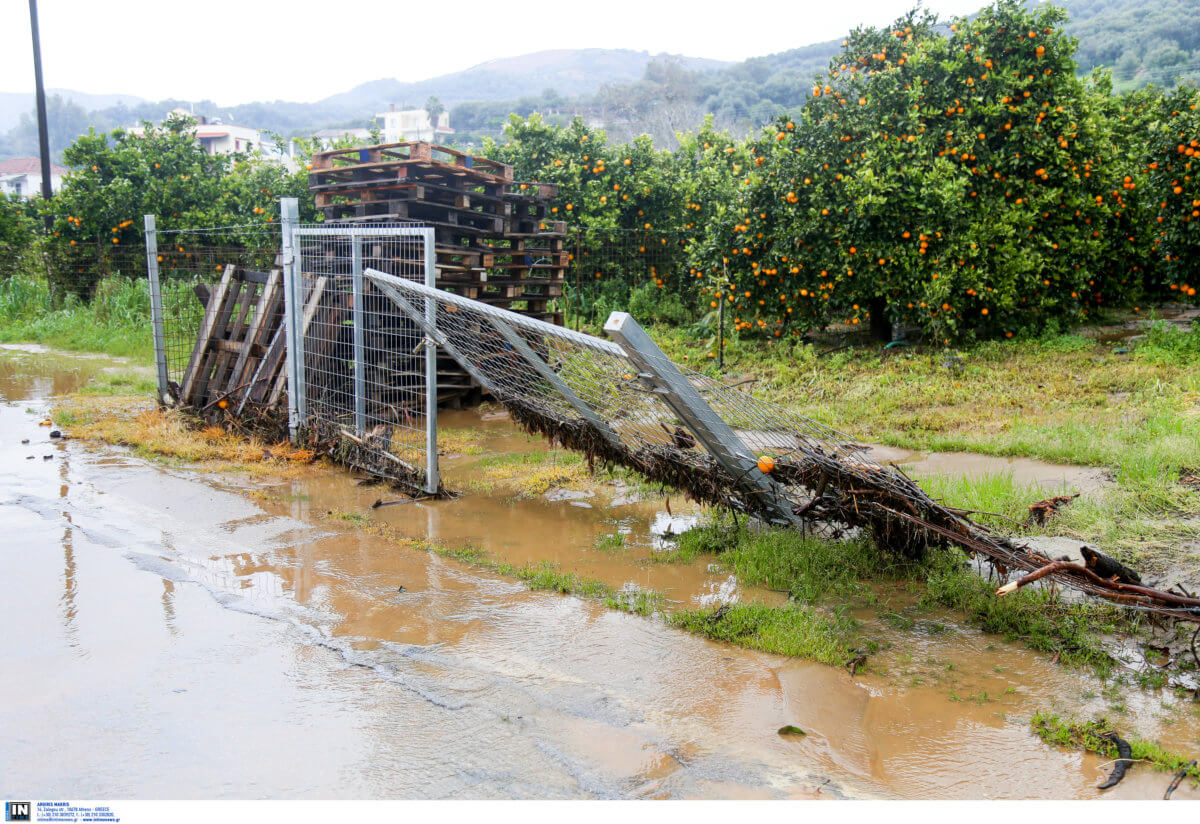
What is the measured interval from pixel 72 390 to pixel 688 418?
9.17 metres

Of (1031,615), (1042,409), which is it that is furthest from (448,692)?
(1042,409)

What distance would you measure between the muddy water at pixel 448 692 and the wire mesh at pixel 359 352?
1563 millimetres

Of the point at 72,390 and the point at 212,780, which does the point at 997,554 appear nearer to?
the point at 212,780

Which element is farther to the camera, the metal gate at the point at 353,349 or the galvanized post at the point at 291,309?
the galvanized post at the point at 291,309

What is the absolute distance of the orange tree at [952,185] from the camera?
9031mm

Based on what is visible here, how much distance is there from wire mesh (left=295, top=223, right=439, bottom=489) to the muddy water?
1.56 m

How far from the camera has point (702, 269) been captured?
11.0 meters

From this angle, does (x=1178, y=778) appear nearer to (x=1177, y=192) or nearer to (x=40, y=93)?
(x=1177, y=192)

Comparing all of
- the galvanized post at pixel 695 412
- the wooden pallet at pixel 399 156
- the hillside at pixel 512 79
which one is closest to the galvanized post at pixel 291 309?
the wooden pallet at pixel 399 156

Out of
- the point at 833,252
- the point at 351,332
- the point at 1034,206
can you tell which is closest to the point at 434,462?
the point at 351,332

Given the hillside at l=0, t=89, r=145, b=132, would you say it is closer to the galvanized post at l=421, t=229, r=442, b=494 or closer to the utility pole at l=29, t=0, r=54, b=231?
the utility pole at l=29, t=0, r=54, b=231

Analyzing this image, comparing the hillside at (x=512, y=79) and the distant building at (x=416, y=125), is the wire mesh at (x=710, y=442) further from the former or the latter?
the hillside at (x=512, y=79)

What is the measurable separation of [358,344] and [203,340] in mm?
2573

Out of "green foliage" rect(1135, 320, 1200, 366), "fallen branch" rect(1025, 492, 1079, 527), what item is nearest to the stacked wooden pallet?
"fallen branch" rect(1025, 492, 1079, 527)
